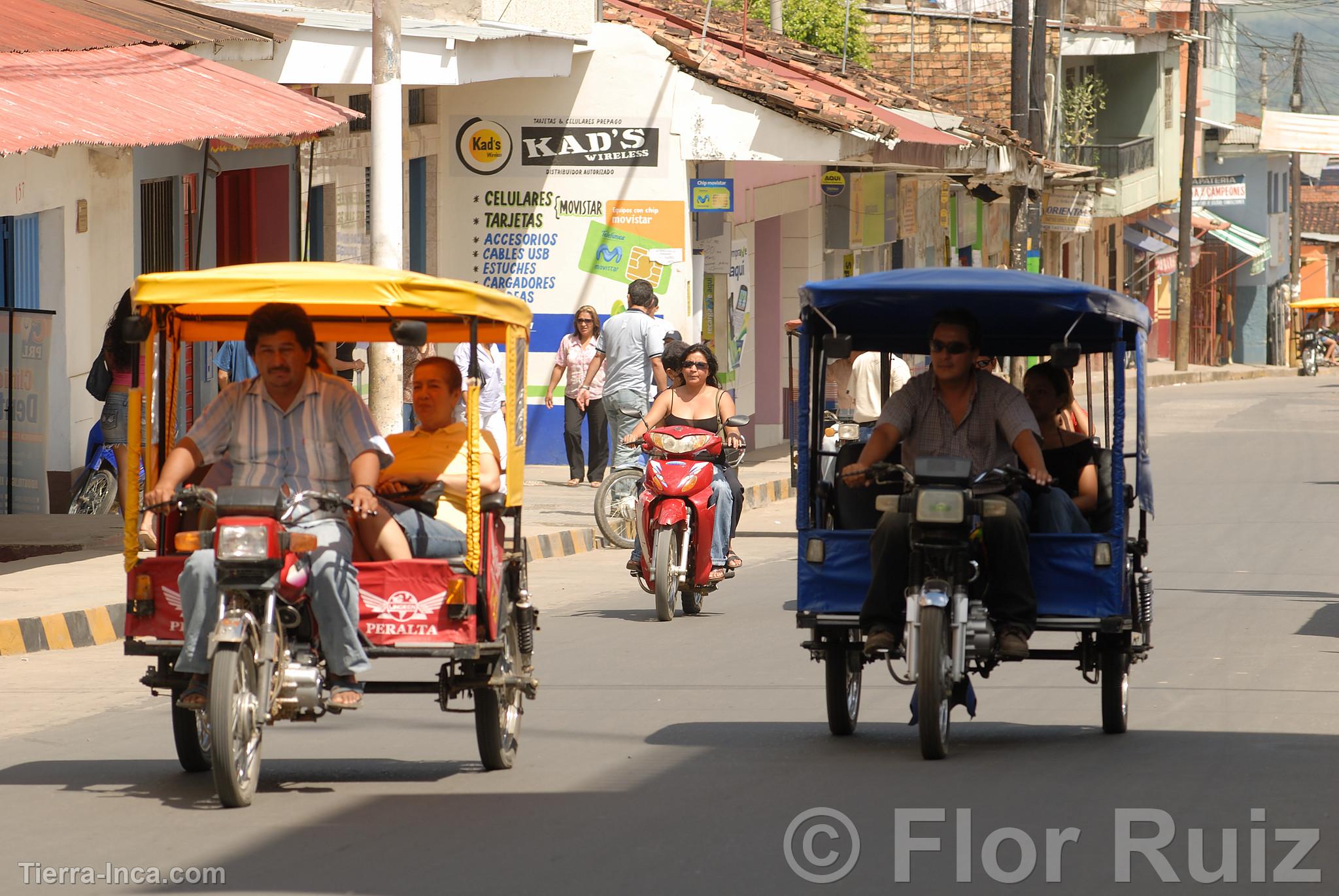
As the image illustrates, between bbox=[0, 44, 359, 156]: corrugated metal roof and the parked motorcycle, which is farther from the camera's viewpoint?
the parked motorcycle

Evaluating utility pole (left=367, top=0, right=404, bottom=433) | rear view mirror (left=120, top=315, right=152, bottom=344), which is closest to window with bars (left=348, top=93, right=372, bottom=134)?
→ utility pole (left=367, top=0, right=404, bottom=433)

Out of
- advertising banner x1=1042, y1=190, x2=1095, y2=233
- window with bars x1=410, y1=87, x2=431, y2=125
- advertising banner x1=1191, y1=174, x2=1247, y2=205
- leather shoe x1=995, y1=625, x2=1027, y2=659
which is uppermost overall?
advertising banner x1=1191, y1=174, x2=1247, y2=205

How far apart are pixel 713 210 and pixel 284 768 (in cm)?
1476

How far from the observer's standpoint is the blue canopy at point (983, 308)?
7820 mm

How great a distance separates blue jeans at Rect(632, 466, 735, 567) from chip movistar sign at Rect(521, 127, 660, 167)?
9700 mm

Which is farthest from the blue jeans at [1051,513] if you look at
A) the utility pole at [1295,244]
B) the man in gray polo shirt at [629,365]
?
the utility pole at [1295,244]

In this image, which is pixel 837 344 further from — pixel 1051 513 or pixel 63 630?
pixel 63 630

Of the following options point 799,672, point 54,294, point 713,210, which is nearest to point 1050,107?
point 713,210

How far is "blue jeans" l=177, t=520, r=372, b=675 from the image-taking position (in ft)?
21.3

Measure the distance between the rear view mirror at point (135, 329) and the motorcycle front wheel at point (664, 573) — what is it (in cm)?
537

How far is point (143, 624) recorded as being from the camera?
6.89m

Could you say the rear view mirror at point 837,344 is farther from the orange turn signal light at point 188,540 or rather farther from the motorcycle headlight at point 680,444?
the motorcycle headlight at point 680,444

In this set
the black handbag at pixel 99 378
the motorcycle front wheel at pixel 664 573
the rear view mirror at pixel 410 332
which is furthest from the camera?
the black handbag at pixel 99 378

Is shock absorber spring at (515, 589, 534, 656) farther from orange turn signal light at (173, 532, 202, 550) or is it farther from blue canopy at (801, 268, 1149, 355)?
blue canopy at (801, 268, 1149, 355)
